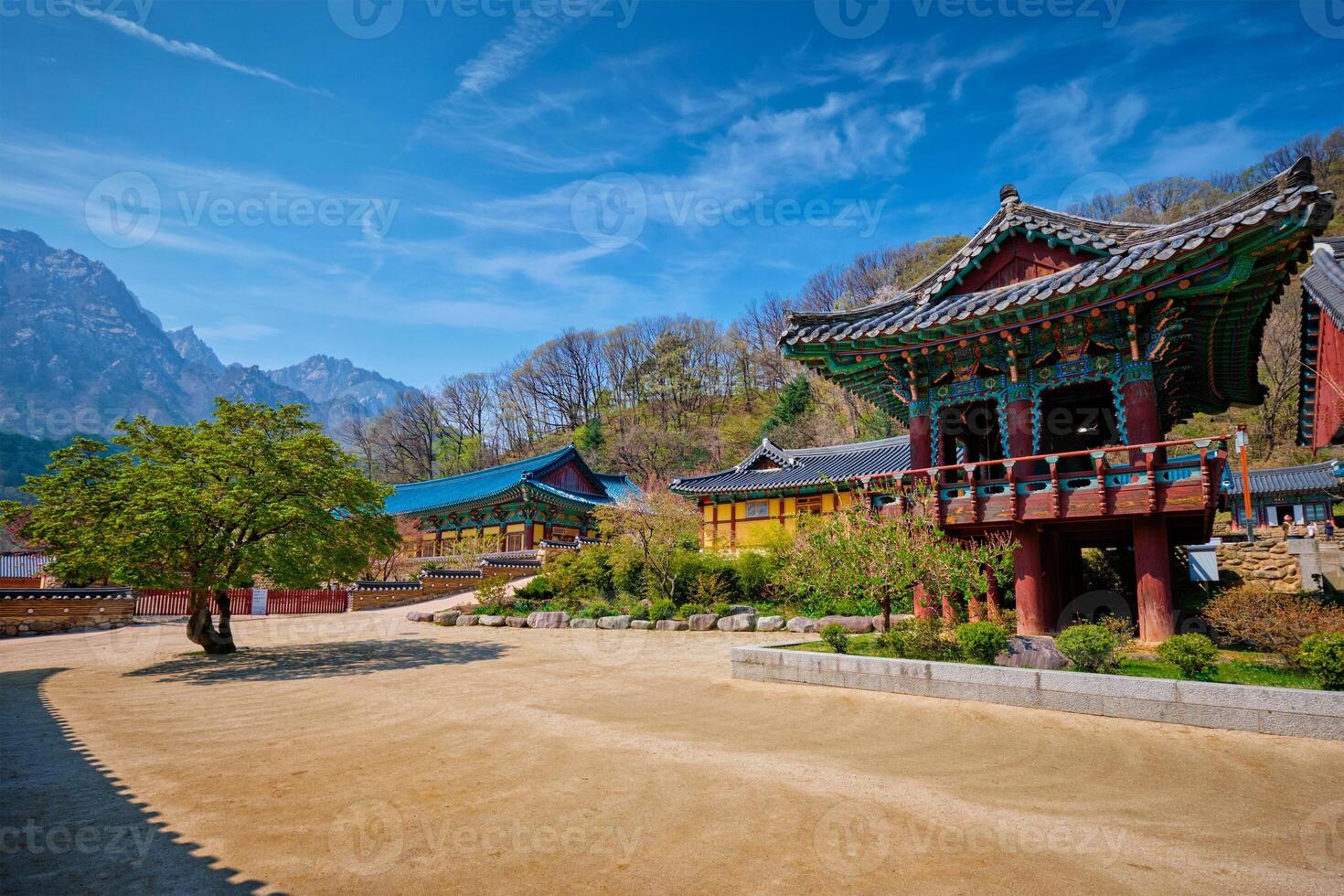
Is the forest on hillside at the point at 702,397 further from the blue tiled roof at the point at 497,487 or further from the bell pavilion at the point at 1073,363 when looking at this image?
the bell pavilion at the point at 1073,363

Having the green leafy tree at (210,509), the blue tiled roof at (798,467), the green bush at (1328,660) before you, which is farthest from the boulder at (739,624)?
the green bush at (1328,660)

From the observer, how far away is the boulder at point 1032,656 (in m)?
9.24

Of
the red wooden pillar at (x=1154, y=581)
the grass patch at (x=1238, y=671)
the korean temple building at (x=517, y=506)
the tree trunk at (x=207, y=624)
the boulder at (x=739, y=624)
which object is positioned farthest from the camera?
the korean temple building at (x=517, y=506)

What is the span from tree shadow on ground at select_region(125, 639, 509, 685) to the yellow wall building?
46.8ft

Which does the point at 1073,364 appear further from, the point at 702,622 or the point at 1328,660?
the point at 702,622

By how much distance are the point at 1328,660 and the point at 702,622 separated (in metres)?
12.8

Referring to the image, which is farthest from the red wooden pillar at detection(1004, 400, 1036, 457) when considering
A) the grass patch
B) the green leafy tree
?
the green leafy tree

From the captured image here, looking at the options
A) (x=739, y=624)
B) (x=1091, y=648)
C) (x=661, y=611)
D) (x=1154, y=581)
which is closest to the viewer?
(x=1091, y=648)

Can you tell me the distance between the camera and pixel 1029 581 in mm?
11742

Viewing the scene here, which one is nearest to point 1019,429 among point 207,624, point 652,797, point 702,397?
point 652,797

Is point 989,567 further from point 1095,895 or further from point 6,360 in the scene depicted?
point 6,360

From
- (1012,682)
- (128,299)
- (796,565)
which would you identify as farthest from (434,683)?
(128,299)

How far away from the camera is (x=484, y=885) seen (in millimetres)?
4309

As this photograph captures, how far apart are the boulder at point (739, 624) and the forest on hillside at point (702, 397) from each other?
27452 mm
